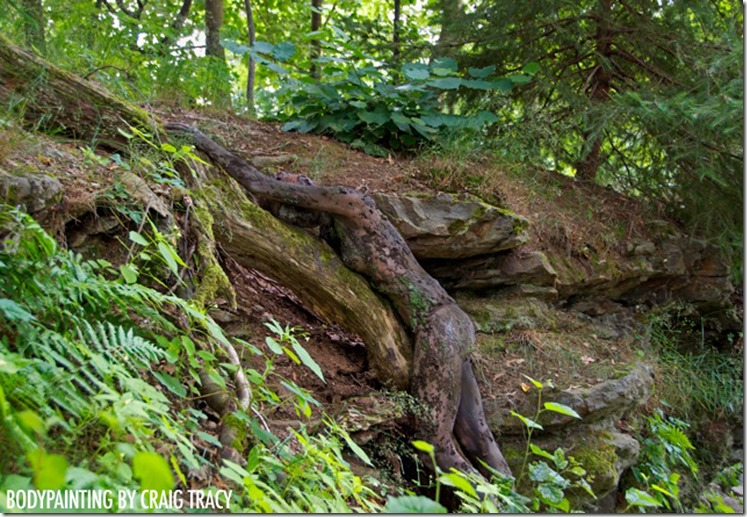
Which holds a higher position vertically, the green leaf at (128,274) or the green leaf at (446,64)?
the green leaf at (446,64)

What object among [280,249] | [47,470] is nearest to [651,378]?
[280,249]

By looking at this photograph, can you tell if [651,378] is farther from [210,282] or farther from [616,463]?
[210,282]

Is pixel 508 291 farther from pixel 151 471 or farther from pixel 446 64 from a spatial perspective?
pixel 151 471

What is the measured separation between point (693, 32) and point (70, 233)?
263 inches

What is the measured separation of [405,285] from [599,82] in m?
4.25

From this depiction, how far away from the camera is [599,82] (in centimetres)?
711

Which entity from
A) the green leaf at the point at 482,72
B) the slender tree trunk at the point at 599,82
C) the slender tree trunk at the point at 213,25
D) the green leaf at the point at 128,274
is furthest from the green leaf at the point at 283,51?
the green leaf at the point at 128,274

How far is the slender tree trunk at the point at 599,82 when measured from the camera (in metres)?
6.66

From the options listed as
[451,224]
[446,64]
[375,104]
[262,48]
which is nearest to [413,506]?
[451,224]

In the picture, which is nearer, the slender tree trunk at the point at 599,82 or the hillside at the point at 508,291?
the hillside at the point at 508,291

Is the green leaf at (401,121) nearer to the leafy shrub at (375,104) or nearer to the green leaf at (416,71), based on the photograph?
the leafy shrub at (375,104)

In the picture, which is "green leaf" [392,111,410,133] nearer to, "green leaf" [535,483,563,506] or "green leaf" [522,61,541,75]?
"green leaf" [522,61,541,75]

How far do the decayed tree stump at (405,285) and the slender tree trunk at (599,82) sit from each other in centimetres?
292

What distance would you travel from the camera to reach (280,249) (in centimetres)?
448
